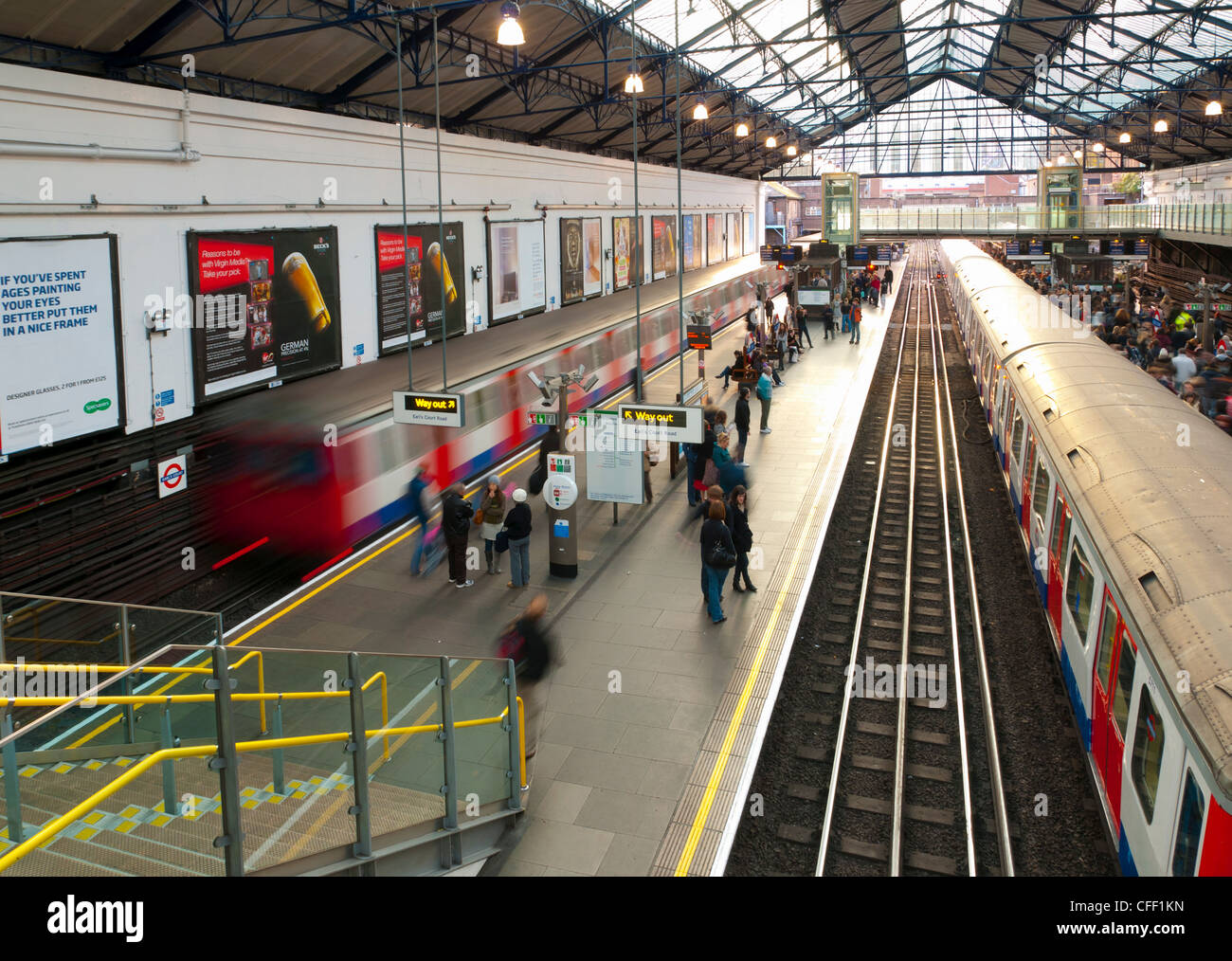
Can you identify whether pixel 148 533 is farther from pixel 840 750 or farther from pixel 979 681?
pixel 979 681

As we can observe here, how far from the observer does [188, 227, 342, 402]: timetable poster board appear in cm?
1121

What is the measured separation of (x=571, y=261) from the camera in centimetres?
2309

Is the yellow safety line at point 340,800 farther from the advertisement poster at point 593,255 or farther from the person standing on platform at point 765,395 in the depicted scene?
the advertisement poster at point 593,255

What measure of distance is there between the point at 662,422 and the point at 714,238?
102 feet

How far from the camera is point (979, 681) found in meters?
9.73

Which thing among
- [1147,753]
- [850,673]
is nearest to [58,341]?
[850,673]

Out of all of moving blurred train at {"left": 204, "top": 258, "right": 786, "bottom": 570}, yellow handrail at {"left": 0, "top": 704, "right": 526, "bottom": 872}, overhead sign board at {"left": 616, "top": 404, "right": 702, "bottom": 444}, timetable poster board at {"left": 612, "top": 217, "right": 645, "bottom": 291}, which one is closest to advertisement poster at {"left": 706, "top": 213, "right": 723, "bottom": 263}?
timetable poster board at {"left": 612, "top": 217, "right": 645, "bottom": 291}

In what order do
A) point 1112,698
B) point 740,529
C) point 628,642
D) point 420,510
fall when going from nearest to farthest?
point 1112,698 → point 628,642 → point 740,529 → point 420,510

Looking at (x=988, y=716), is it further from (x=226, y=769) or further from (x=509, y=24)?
(x=509, y=24)

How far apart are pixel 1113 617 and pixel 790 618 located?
437 cm

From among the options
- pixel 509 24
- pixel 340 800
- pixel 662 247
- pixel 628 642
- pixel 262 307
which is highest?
pixel 662 247

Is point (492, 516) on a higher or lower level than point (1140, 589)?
lower

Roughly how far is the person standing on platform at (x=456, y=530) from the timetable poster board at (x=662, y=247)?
67.0 feet

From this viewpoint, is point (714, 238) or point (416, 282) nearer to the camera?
point (416, 282)
